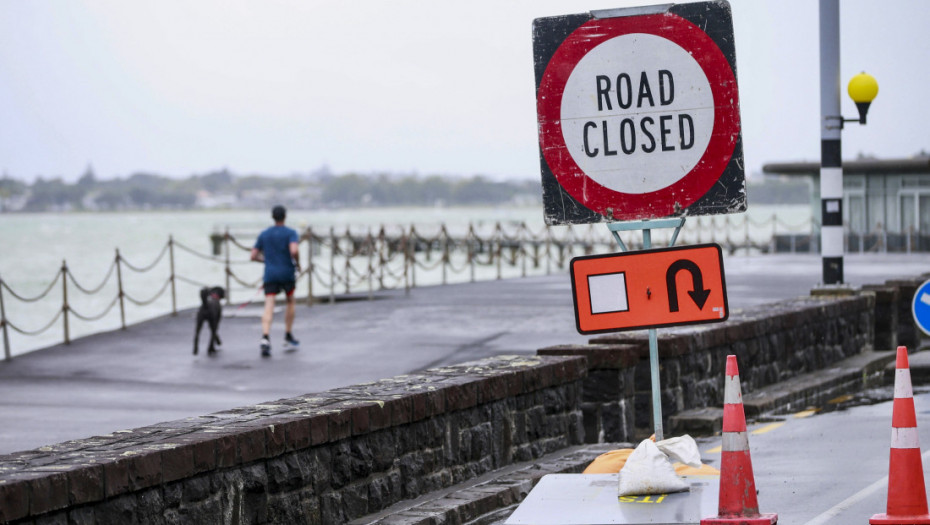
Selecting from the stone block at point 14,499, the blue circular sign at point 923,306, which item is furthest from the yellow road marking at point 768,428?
the stone block at point 14,499

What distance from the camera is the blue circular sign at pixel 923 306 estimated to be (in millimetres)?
10430

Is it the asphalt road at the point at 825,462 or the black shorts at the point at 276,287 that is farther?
the black shorts at the point at 276,287

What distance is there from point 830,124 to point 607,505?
1152 cm

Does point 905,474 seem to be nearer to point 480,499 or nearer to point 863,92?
point 480,499

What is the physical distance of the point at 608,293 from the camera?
633cm

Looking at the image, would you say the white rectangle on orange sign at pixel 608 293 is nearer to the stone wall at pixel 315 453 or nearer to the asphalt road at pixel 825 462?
the stone wall at pixel 315 453

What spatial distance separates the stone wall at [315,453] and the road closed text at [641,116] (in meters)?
2.09

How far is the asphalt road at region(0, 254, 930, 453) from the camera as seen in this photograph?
1237 cm

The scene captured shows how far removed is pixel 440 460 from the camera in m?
8.00

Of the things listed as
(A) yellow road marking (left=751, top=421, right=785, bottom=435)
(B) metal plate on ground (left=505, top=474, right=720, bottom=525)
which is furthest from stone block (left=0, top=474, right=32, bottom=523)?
(A) yellow road marking (left=751, top=421, right=785, bottom=435)

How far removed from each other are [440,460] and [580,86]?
2.68 metres

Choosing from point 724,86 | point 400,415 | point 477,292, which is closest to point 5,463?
point 400,415

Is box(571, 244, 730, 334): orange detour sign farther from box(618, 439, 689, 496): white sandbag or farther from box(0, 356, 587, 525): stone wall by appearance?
box(0, 356, 587, 525): stone wall

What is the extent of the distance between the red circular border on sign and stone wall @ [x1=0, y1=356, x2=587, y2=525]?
1811 mm
